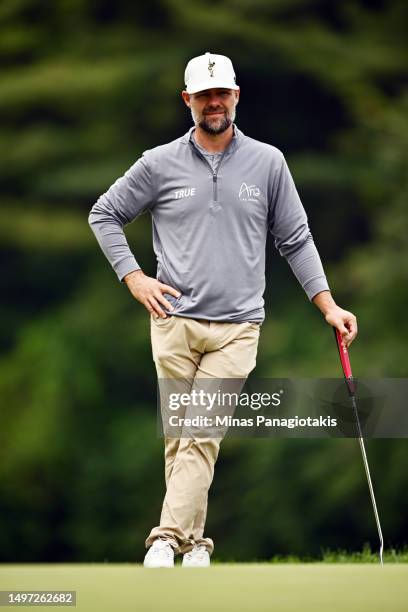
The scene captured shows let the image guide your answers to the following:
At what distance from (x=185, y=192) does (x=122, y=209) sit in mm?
271

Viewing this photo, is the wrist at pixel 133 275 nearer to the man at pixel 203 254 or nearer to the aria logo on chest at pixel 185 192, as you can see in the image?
the man at pixel 203 254

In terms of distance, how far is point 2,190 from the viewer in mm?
16750

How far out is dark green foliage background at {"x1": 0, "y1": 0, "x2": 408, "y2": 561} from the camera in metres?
14.5

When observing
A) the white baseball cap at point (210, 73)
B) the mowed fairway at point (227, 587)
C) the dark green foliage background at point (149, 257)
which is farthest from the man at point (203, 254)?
the dark green foliage background at point (149, 257)

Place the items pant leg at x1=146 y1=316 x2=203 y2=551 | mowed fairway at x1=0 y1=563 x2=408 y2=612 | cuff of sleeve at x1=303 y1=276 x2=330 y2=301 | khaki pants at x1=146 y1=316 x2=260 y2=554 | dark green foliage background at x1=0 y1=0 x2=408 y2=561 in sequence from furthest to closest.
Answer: dark green foliage background at x1=0 y1=0 x2=408 y2=561, cuff of sleeve at x1=303 y1=276 x2=330 y2=301, pant leg at x1=146 y1=316 x2=203 y2=551, khaki pants at x1=146 y1=316 x2=260 y2=554, mowed fairway at x1=0 y1=563 x2=408 y2=612

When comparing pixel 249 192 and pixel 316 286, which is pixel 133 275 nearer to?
pixel 249 192

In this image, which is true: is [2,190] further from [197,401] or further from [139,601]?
[139,601]

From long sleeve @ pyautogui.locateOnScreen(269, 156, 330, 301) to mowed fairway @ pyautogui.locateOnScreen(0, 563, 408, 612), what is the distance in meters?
1.15

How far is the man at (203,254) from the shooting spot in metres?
5.23

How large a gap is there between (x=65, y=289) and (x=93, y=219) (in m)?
11.3

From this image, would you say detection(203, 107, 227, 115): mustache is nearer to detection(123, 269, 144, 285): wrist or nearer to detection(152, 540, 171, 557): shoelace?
detection(123, 269, 144, 285): wrist

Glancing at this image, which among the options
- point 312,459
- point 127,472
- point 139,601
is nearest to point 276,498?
point 312,459

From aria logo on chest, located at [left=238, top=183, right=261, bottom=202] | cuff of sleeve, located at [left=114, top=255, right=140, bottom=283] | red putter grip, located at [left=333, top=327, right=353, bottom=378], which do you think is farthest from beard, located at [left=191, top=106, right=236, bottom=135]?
red putter grip, located at [left=333, top=327, right=353, bottom=378]

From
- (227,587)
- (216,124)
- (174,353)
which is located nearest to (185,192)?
(216,124)
